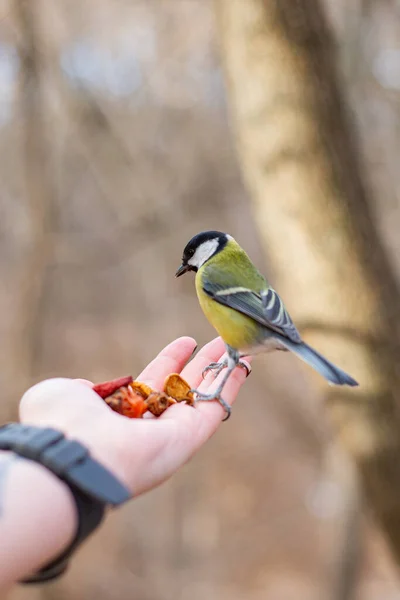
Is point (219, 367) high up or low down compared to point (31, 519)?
down

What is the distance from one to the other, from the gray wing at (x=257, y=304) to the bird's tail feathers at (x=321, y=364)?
2cm

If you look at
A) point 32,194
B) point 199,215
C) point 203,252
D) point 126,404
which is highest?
point 32,194

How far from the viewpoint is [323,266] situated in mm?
1693

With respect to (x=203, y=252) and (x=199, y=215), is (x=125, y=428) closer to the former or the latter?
(x=203, y=252)

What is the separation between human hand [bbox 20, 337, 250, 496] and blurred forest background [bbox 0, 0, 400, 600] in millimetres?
765

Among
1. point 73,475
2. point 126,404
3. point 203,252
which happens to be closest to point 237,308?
point 203,252

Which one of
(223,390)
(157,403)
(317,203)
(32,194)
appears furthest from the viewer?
(32,194)

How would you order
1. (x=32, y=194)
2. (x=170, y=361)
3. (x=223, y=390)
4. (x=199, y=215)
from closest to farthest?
(x=223, y=390)
(x=170, y=361)
(x=32, y=194)
(x=199, y=215)

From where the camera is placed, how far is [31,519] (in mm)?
788

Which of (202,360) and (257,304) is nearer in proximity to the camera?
(257,304)

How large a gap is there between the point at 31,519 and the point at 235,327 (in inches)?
23.1

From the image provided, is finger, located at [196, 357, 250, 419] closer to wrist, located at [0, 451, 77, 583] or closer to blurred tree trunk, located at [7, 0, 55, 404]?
wrist, located at [0, 451, 77, 583]

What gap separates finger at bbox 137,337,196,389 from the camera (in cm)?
137

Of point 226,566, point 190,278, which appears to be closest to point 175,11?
point 190,278
